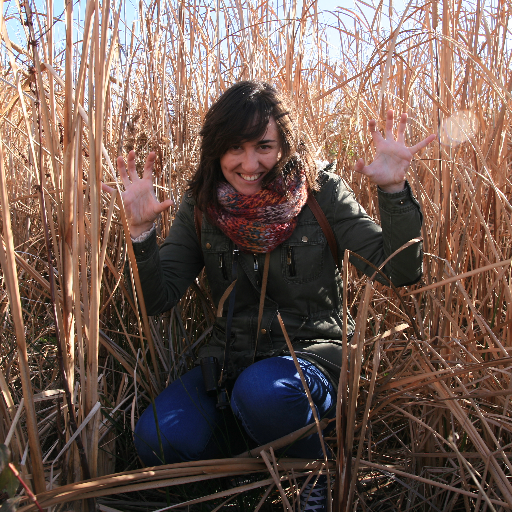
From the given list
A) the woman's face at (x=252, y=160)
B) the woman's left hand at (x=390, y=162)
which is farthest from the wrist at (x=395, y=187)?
the woman's face at (x=252, y=160)

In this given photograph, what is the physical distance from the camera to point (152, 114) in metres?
1.74

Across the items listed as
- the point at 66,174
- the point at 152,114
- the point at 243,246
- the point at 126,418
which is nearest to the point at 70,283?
the point at 66,174

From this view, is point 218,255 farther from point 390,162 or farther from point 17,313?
point 17,313

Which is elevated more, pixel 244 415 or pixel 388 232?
pixel 388 232

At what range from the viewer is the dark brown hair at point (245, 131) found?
4.43 ft

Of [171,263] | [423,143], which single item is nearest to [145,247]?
[171,263]

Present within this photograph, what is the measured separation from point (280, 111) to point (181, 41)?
1.89ft

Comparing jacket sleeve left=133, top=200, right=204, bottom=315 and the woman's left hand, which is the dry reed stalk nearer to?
jacket sleeve left=133, top=200, right=204, bottom=315

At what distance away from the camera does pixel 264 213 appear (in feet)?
4.53

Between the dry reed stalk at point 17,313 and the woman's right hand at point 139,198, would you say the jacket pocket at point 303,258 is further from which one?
the dry reed stalk at point 17,313

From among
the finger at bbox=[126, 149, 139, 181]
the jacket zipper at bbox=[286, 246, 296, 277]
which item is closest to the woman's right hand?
the finger at bbox=[126, 149, 139, 181]

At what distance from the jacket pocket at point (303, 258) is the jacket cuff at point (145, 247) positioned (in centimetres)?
39

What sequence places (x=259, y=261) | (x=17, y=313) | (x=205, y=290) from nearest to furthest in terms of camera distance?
1. (x=17, y=313)
2. (x=259, y=261)
3. (x=205, y=290)

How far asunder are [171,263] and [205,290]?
0.85 feet
